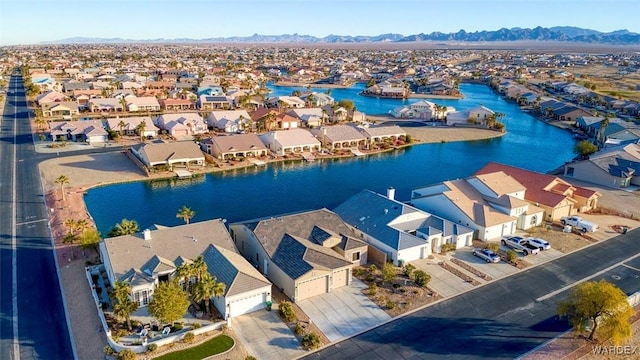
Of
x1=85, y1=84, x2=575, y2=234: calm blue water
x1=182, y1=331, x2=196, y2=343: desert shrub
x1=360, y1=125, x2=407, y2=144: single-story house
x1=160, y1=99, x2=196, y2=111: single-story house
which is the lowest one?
x1=85, y1=84, x2=575, y2=234: calm blue water

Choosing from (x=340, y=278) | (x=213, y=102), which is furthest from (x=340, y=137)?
(x=340, y=278)

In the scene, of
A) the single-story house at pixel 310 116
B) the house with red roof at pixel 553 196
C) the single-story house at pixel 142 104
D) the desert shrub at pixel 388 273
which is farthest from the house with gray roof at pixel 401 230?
the single-story house at pixel 142 104

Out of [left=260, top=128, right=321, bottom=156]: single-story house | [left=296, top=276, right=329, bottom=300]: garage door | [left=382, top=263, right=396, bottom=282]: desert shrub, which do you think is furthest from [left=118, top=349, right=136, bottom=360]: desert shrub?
[left=260, top=128, right=321, bottom=156]: single-story house

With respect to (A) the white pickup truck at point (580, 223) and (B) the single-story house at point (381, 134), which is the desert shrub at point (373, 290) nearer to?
(A) the white pickup truck at point (580, 223)

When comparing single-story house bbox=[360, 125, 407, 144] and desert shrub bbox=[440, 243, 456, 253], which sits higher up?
single-story house bbox=[360, 125, 407, 144]

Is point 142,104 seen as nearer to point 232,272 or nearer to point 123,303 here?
point 232,272

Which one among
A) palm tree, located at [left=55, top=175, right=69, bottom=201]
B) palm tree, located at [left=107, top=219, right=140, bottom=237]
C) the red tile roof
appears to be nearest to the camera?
palm tree, located at [left=107, top=219, right=140, bottom=237]

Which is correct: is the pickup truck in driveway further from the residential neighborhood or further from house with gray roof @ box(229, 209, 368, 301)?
house with gray roof @ box(229, 209, 368, 301)
